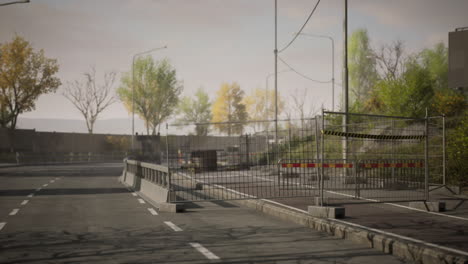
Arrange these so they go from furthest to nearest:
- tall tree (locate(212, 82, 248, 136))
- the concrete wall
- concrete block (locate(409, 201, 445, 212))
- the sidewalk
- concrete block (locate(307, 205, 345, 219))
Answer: tall tree (locate(212, 82, 248, 136)), the concrete wall, concrete block (locate(409, 201, 445, 212)), concrete block (locate(307, 205, 345, 219)), the sidewalk

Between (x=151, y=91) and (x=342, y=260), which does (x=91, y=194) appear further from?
(x=151, y=91)

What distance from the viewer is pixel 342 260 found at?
22.2 feet

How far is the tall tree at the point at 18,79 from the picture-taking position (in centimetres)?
5319

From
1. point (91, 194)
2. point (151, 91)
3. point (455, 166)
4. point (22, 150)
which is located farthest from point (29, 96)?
point (455, 166)

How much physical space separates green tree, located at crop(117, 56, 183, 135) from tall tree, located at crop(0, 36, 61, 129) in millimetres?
27455

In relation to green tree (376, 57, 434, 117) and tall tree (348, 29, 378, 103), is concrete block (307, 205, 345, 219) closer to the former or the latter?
green tree (376, 57, 434, 117)

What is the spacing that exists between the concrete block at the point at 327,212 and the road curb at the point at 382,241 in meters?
0.23

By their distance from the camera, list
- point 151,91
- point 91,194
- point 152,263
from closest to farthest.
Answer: point 152,263 < point 91,194 < point 151,91

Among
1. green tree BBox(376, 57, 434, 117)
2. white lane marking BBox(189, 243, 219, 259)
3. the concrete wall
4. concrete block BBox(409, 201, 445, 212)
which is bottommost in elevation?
white lane marking BBox(189, 243, 219, 259)

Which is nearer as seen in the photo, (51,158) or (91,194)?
(91,194)

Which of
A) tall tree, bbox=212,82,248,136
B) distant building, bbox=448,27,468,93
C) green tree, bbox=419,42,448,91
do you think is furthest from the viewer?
tall tree, bbox=212,82,248,136

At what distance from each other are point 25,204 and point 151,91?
69878mm

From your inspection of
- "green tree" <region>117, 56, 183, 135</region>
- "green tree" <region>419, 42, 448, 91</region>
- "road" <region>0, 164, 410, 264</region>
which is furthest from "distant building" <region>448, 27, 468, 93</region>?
"green tree" <region>117, 56, 183, 135</region>

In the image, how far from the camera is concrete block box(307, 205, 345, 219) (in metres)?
9.94
